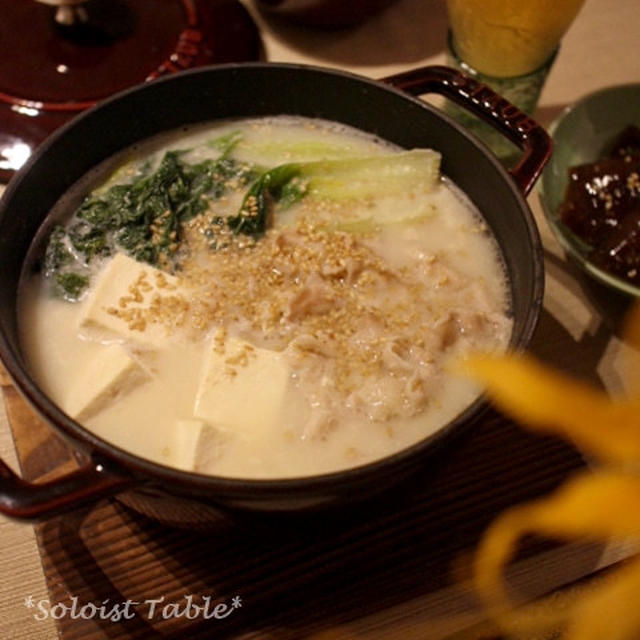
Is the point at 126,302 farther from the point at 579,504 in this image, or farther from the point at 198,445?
the point at 579,504

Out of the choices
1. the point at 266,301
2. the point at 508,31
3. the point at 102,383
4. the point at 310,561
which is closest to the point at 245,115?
the point at 266,301

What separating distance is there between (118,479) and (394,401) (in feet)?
1.71

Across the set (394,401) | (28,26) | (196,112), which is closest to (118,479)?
(394,401)

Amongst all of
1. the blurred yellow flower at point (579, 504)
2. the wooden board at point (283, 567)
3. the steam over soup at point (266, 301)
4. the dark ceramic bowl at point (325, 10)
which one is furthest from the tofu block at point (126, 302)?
the dark ceramic bowl at point (325, 10)

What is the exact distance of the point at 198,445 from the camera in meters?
1.28

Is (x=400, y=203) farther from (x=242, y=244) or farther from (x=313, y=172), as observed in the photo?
(x=242, y=244)

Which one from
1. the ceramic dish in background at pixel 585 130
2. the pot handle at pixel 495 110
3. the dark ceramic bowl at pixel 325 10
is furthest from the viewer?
the dark ceramic bowl at pixel 325 10

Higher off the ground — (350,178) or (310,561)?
(350,178)

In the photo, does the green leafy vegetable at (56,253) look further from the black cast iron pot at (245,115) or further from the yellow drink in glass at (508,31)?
the yellow drink in glass at (508,31)

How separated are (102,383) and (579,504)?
34.1 inches

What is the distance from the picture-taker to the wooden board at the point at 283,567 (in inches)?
49.5

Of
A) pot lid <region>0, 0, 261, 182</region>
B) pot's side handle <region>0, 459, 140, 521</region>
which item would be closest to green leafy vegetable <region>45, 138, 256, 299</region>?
pot lid <region>0, 0, 261, 182</region>

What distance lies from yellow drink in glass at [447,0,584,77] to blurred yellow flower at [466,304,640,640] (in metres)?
0.90

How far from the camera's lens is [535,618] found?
4.27 ft
